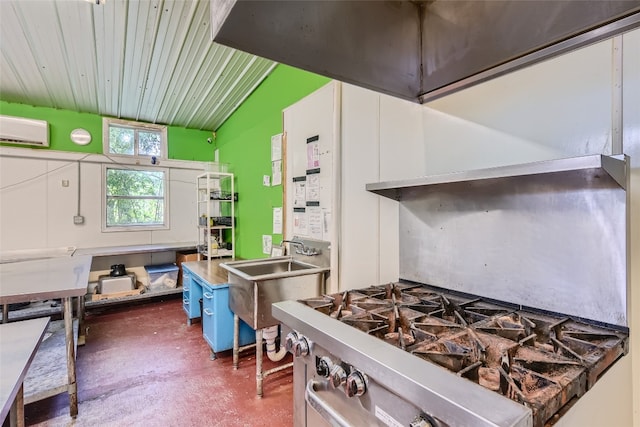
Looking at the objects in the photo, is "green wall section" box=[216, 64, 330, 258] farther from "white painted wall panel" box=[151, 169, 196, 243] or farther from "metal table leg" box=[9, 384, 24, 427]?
"metal table leg" box=[9, 384, 24, 427]

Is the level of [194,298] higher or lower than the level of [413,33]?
lower

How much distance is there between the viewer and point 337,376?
2.76 ft

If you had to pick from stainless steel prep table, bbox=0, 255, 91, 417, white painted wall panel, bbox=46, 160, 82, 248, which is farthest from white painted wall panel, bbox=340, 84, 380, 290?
white painted wall panel, bbox=46, 160, 82, 248

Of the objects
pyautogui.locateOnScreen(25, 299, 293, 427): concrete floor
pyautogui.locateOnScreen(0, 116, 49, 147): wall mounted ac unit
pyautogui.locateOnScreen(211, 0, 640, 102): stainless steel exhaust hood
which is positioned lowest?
pyautogui.locateOnScreen(25, 299, 293, 427): concrete floor

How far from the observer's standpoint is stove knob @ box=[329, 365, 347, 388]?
2.72ft

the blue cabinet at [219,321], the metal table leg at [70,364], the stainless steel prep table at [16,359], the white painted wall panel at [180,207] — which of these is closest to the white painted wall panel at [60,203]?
the white painted wall panel at [180,207]

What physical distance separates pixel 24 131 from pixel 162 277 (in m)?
2.59

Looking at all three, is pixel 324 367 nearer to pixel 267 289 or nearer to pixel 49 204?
pixel 267 289

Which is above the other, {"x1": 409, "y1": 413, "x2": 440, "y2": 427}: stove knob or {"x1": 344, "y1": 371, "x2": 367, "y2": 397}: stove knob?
{"x1": 409, "y1": 413, "x2": 440, "y2": 427}: stove knob

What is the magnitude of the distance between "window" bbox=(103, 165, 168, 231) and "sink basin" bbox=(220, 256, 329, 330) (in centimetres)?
316

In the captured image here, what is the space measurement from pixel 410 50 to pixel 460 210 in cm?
77

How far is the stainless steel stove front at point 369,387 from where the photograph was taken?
1.83ft

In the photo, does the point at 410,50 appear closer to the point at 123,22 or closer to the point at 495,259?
the point at 495,259

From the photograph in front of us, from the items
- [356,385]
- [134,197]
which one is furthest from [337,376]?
[134,197]
